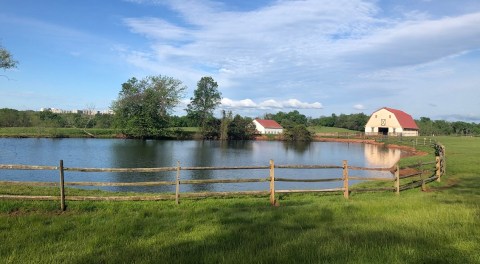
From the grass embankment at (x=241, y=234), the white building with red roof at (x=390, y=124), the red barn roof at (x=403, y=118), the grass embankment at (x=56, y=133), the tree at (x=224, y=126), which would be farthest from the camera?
the red barn roof at (x=403, y=118)

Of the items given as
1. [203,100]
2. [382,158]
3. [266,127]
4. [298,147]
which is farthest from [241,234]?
[266,127]

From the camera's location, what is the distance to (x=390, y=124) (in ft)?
319

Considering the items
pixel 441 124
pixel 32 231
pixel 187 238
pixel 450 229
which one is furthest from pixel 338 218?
pixel 441 124

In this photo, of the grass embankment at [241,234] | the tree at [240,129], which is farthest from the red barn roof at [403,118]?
the grass embankment at [241,234]

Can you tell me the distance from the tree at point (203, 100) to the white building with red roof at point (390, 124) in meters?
42.8

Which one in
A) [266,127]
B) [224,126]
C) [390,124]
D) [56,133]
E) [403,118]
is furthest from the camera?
[266,127]

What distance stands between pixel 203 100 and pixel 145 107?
2200 cm

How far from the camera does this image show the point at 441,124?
13388cm

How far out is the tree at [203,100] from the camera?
9600 centimetres

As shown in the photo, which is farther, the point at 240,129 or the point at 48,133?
the point at 240,129

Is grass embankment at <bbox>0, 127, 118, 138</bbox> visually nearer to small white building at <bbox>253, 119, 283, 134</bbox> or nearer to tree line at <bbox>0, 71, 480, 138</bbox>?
tree line at <bbox>0, 71, 480, 138</bbox>

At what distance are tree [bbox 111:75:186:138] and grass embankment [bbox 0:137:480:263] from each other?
67201mm

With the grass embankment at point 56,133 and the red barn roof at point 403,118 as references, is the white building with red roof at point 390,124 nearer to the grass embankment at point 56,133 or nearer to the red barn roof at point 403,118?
the red barn roof at point 403,118

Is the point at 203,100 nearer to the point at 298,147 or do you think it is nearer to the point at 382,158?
the point at 298,147
